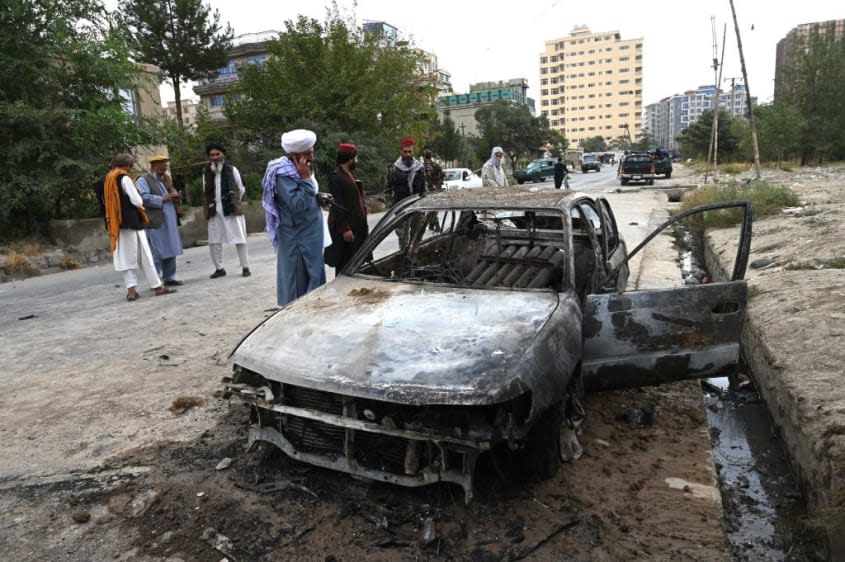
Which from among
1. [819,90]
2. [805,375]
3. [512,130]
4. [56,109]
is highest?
[512,130]

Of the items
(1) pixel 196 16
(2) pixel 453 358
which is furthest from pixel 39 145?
(1) pixel 196 16

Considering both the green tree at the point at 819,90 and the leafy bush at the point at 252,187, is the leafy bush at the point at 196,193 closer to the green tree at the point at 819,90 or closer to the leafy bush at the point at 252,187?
the leafy bush at the point at 252,187

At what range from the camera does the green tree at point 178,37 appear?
30.1 metres

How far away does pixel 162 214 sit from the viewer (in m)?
7.44

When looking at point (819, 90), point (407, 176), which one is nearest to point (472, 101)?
point (819, 90)

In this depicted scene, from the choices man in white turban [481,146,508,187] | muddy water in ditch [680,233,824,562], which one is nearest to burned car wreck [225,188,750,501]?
muddy water in ditch [680,233,824,562]

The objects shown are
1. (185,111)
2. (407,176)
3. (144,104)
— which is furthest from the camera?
(185,111)

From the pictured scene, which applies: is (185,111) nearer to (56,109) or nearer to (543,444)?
(56,109)

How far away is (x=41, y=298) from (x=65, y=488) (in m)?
5.69

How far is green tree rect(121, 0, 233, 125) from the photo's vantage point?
30125 mm

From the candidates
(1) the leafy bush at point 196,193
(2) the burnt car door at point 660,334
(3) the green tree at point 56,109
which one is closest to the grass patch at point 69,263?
(3) the green tree at point 56,109

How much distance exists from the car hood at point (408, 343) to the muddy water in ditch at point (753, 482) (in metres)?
1.38

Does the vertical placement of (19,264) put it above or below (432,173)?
below

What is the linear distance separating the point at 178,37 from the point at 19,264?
25.2 meters
